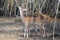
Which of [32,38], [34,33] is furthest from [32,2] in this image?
[32,38]

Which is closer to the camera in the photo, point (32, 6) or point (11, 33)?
point (11, 33)

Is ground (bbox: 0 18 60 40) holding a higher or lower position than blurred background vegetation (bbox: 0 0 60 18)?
lower

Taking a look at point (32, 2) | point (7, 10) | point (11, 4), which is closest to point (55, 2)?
point (32, 2)

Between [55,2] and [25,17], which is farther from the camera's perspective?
[55,2]

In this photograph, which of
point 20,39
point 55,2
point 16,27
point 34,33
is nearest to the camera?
point 20,39

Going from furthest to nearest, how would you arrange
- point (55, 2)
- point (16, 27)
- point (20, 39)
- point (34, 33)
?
point (55, 2), point (16, 27), point (34, 33), point (20, 39)

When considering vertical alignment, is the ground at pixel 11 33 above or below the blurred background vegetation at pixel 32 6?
below

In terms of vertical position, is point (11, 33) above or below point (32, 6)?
below

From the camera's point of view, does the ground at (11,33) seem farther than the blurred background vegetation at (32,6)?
No

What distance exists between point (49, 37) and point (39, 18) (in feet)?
2.60

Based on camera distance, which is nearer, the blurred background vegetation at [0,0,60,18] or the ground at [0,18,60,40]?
the ground at [0,18,60,40]

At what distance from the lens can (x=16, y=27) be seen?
7977mm

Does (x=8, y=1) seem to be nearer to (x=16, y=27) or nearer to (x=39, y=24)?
(x=16, y=27)

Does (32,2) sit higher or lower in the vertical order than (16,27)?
higher
